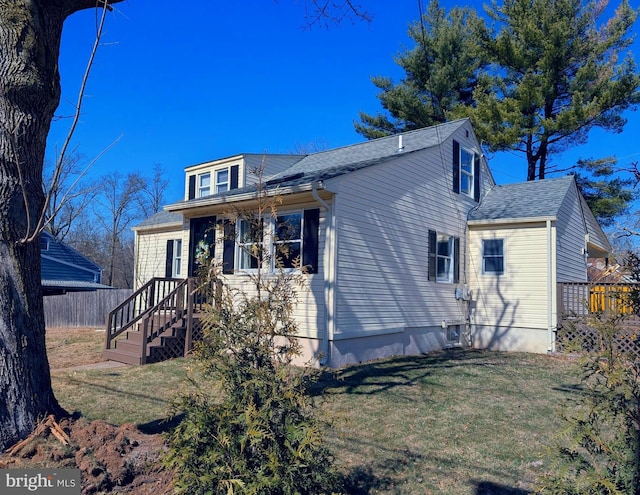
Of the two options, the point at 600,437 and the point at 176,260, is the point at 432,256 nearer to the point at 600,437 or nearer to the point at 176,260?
the point at 176,260

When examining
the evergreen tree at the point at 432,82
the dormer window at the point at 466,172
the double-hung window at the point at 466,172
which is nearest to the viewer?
the dormer window at the point at 466,172

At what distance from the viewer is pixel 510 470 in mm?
4379

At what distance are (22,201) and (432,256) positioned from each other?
9.61m

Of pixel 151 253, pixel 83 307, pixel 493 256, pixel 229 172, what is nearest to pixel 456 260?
pixel 493 256

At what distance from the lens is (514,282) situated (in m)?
12.5

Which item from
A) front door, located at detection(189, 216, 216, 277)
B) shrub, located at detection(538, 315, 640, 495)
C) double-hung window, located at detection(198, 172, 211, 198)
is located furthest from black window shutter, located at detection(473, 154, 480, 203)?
shrub, located at detection(538, 315, 640, 495)

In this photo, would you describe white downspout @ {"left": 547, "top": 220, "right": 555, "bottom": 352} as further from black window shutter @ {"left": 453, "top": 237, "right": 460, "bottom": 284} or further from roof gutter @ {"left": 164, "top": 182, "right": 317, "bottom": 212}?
roof gutter @ {"left": 164, "top": 182, "right": 317, "bottom": 212}

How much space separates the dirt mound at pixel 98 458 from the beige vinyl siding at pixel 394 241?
5363 millimetres

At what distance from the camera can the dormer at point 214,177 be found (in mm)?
16094

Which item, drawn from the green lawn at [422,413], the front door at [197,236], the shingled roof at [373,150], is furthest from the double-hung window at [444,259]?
the front door at [197,236]

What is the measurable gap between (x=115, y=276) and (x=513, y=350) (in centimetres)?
3783

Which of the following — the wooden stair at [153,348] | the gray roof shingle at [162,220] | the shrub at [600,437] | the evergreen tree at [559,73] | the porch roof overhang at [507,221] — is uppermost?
the evergreen tree at [559,73]

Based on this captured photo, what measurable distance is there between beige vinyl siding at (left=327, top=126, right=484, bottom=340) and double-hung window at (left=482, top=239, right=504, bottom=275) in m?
0.68

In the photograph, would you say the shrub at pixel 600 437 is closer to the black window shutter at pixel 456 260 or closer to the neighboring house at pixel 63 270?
the black window shutter at pixel 456 260
